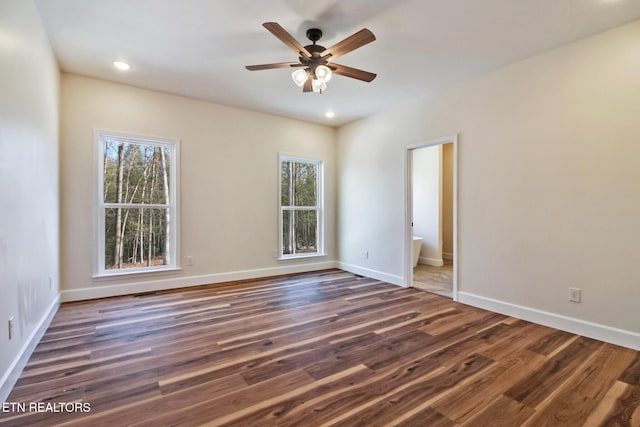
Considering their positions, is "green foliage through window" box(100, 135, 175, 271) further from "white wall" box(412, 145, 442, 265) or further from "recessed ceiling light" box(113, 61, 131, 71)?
"white wall" box(412, 145, 442, 265)

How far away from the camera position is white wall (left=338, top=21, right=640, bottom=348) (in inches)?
96.8

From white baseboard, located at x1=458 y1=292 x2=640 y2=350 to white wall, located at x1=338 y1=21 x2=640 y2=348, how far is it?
1cm

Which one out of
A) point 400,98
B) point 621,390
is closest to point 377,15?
point 400,98

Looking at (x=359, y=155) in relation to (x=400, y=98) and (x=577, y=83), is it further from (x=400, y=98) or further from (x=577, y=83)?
(x=577, y=83)

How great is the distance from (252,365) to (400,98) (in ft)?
12.2

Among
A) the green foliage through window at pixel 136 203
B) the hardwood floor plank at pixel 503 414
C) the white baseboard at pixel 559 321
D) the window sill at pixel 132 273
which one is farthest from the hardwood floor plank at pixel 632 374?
the green foliage through window at pixel 136 203

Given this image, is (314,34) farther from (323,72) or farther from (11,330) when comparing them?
(11,330)

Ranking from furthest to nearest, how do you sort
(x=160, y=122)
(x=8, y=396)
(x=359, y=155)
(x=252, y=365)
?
1. (x=359, y=155)
2. (x=160, y=122)
3. (x=252, y=365)
4. (x=8, y=396)

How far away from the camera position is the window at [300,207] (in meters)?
5.19

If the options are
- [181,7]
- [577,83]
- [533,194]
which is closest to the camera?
[181,7]

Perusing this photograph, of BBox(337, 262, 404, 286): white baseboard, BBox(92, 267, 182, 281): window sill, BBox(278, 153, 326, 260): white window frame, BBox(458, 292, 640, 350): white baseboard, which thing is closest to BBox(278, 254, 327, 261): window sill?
BBox(278, 153, 326, 260): white window frame

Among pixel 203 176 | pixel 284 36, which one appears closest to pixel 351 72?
pixel 284 36

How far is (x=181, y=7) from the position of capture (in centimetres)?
233

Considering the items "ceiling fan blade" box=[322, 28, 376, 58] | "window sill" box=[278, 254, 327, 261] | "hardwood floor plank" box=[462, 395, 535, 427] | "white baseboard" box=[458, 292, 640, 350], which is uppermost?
"ceiling fan blade" box=[322, 28, 376, 58]
